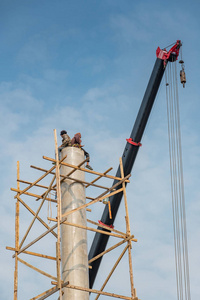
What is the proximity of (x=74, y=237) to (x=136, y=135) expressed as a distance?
38.1 ft

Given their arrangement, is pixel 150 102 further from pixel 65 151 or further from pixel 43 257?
pixel 43 257

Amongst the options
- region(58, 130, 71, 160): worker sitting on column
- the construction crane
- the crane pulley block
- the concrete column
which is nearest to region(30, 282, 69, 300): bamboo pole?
the concrete column

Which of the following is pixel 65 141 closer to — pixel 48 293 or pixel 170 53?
pixel 48 293

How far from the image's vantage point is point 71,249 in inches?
981

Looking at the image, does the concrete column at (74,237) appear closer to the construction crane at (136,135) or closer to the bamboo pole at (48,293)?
the bamboo pole at (48,293)

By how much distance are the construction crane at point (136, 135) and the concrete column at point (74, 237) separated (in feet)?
28.0

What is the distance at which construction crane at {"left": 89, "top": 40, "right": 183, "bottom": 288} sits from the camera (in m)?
34.8

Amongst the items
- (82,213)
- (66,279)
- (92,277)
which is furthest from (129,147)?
(66,279)

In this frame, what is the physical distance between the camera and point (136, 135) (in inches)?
1393

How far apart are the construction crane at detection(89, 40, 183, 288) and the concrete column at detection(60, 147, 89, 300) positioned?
854 cm

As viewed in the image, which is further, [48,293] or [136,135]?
[136,135]

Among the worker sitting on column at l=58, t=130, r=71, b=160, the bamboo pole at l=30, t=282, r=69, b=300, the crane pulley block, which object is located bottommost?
the bamboo pole at l=30, t=282, r=69, b=300

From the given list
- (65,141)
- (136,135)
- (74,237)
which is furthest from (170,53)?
(74,237)

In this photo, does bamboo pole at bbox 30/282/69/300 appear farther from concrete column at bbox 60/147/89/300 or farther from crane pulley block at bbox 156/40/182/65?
crane pulley block at bbox 156/40/182/65
